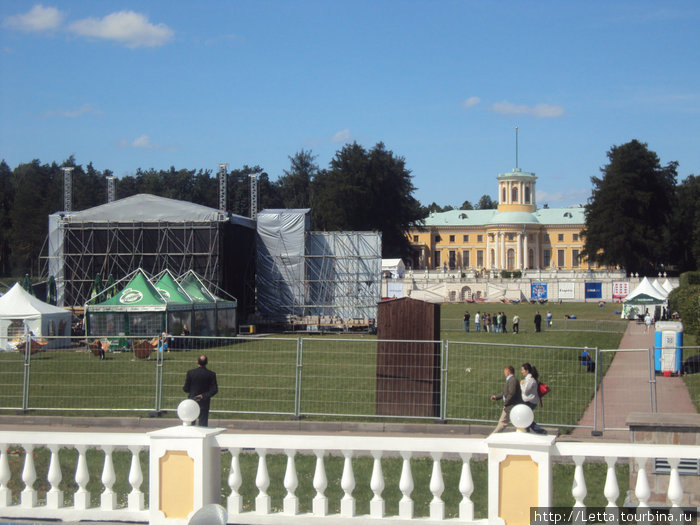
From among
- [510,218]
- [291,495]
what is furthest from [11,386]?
[510,218]

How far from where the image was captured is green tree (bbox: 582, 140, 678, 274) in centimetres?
9088

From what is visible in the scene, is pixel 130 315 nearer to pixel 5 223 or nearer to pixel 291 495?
pixel 291 495

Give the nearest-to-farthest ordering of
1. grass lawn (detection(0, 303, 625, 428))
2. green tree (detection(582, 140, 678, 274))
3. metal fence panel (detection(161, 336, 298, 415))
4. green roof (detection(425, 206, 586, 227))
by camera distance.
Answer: grass lawn (detection(0, 303, 625, 428)) < metal fence panel (detection(161, 336, 298, 415)) < green tree (detection(582, 140, 678, 274)) < green roof (detection(425, 206, 586, 227))

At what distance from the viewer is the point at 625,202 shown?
3607 inches

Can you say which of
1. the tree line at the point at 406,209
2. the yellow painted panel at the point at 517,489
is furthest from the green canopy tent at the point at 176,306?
the tree line at the point at 406,209

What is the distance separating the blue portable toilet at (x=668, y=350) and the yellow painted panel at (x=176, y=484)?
60.9ft

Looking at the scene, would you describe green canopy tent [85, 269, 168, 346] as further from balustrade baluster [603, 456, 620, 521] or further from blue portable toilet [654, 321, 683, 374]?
balustrade baluster [603, 456, 620, 521]

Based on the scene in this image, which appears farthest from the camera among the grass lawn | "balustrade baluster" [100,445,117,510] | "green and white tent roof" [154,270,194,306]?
"green and white tent roof" [154,270,194,306]

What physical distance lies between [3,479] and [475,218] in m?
144

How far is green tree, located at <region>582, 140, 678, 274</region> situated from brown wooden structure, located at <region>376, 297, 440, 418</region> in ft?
263

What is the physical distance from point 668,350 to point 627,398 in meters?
6.17

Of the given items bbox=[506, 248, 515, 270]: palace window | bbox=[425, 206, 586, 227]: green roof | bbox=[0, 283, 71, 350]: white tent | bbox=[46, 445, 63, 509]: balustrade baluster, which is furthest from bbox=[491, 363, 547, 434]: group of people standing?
bbox=[425, 206, 586, 227]: green roof

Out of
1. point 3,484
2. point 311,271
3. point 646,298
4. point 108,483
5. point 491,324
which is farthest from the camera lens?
point 646,298

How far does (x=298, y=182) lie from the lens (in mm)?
126188
